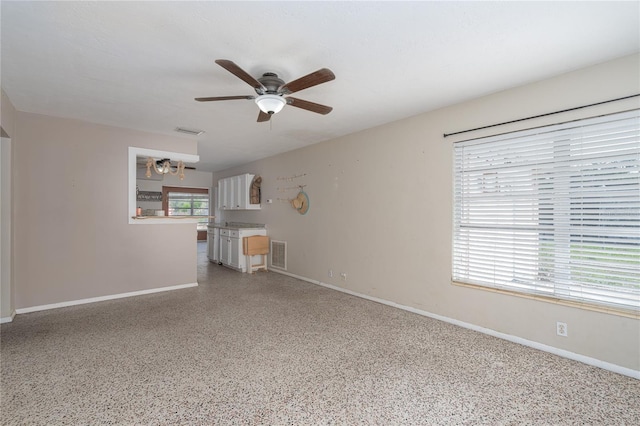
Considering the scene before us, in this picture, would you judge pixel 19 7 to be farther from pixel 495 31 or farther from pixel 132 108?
pixel 495 31

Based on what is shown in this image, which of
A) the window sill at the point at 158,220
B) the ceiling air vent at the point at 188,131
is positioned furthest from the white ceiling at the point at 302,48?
the window sill at the point at 158,220

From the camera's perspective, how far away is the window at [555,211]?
235 centimetres

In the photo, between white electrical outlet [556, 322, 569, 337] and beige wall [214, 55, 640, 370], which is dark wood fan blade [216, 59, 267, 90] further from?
white electrical outlet [556, 322, 569, 337]

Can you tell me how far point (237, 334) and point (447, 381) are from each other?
6.64 feet

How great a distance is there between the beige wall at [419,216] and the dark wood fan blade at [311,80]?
192cm

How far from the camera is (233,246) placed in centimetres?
643

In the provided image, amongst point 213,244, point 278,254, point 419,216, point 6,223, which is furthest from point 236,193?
point 419,216

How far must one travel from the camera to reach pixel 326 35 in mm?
2072

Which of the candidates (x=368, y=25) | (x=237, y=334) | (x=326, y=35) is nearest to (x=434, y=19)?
(x=368, y=25)

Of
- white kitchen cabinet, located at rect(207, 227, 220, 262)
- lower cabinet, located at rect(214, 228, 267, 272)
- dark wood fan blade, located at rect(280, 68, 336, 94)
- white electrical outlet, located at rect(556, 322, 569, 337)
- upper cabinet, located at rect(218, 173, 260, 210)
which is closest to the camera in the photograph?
dark wood fan blade, located at rect(280, 68, 336, 94)

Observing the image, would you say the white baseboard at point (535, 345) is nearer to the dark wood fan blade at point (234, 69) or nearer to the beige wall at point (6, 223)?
the dark wood fan blade at point (234, 69)

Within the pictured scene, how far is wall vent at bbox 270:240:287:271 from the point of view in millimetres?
6004

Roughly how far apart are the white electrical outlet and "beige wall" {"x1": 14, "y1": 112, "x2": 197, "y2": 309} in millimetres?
5147

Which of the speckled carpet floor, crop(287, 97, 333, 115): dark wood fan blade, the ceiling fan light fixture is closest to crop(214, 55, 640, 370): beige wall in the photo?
the speckled carpet floor
